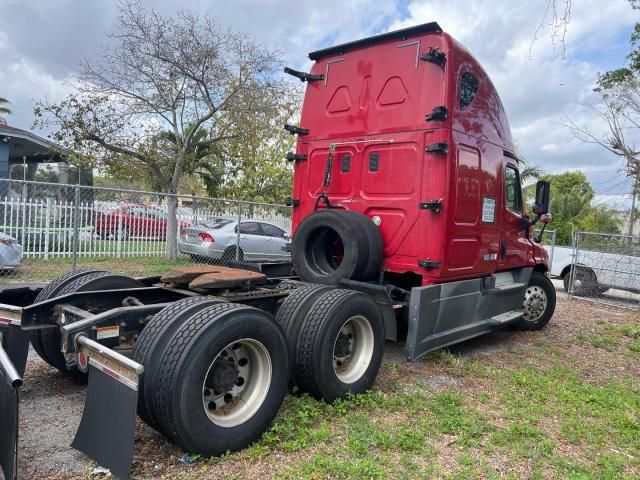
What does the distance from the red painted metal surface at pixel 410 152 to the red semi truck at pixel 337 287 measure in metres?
0.02

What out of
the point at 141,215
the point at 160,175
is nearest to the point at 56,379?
the point at 141,215

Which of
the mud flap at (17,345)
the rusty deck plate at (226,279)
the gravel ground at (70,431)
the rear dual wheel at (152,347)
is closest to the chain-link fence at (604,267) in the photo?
the gravel ground at (70,431)

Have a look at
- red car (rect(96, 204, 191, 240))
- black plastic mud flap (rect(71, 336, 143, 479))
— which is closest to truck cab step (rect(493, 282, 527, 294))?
black plastic mud flap (rect(71, 336, 143, 479))

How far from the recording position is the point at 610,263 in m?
11.7

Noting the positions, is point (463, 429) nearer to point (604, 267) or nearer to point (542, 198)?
point (542, 198)

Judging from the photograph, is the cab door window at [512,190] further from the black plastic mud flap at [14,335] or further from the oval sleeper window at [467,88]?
the black plastic mud flap at [14,335]

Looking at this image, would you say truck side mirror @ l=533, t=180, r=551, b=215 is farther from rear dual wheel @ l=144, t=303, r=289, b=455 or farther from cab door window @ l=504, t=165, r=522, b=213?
rear dual wheel @ l=144, t=303, r=289, b=455

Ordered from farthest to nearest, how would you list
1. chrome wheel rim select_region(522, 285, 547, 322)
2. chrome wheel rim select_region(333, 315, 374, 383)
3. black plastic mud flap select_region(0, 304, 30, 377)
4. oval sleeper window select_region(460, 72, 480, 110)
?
chrome wheel rim select_region(522, 285, 547, 322), oval sleeper window select_region(460, 72, 480, 110), chrome wheel rim select_region(333, 315, 374, 383), black plastic mud flap select_region(0, 304, 30, 377)

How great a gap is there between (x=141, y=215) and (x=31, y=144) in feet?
35.8

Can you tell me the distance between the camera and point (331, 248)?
568 centimetres

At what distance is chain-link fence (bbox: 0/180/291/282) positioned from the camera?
31.6 feet

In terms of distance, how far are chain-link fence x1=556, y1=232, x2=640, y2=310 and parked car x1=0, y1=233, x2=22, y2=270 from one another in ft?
40.1

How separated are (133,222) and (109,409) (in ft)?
30.2

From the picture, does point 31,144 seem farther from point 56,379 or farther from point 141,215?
point 56,379
